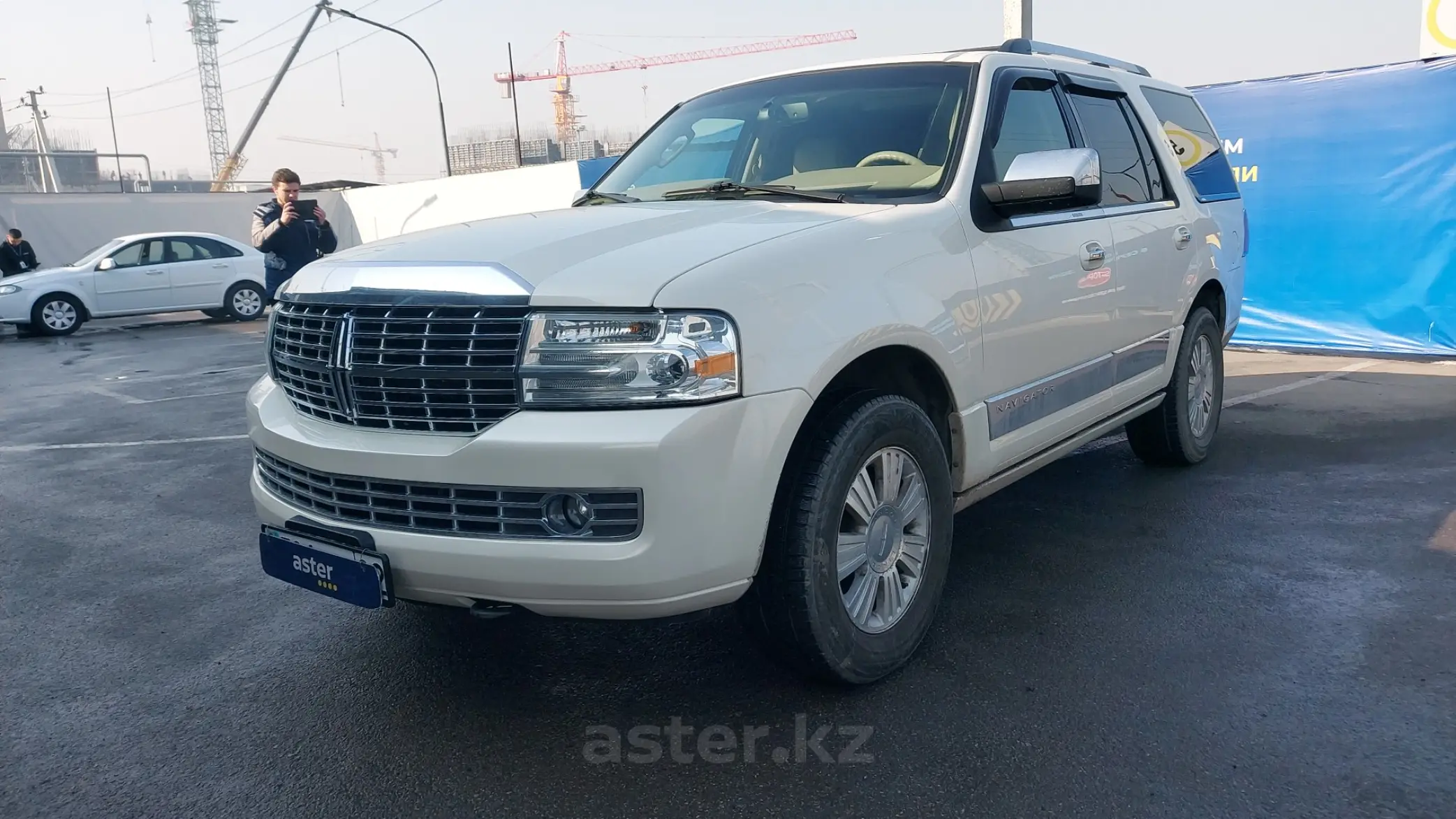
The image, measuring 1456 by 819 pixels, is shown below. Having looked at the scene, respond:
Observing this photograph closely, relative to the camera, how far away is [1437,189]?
8594 millimetres

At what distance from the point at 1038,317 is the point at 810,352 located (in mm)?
1284

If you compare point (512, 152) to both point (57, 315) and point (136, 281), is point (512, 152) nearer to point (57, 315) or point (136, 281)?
point (136, 281)

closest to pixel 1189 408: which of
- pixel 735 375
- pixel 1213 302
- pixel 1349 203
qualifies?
pixel 1213 302

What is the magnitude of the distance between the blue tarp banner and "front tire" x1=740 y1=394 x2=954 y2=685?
7.75 m

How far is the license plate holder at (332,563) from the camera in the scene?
2596mm

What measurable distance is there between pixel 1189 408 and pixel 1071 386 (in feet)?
5.62

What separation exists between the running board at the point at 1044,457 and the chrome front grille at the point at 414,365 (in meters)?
1.61

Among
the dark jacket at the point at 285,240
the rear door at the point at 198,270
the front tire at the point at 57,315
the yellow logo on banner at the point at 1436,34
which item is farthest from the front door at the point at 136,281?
the yellow logo on banner at the point at 1436,34

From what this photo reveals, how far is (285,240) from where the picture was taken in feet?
28.2

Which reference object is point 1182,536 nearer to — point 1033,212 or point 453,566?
point 1033,212

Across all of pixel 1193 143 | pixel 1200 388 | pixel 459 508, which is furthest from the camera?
pixel 1193 143

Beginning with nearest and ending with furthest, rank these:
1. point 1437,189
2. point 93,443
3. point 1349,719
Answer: point 1349,719, point 93,443, point 1437,189

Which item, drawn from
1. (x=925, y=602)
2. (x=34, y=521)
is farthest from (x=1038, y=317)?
(x=34, y=521)

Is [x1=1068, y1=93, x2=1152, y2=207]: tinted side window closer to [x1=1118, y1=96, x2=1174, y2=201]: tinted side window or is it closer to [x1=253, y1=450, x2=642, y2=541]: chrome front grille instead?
[x1=1118, y1=96, x2=1174, y2=201]: tinted side window
